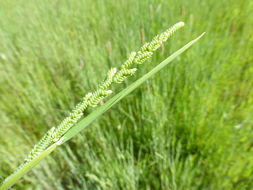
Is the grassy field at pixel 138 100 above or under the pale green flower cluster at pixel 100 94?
above

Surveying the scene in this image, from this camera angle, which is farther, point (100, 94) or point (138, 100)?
point (138, 100)

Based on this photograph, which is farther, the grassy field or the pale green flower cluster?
the grassy field

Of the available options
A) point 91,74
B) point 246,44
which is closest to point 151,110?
point 91,74

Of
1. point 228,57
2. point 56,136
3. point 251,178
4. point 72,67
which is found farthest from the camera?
point 72,67

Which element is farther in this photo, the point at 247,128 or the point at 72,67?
the point at 72,67

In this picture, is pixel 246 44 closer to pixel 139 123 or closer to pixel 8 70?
pixel 139 123

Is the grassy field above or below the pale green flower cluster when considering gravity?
above

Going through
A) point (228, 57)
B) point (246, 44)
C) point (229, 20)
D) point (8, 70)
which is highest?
point (229, 20)

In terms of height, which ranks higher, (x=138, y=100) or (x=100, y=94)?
(x=138, y=100)
